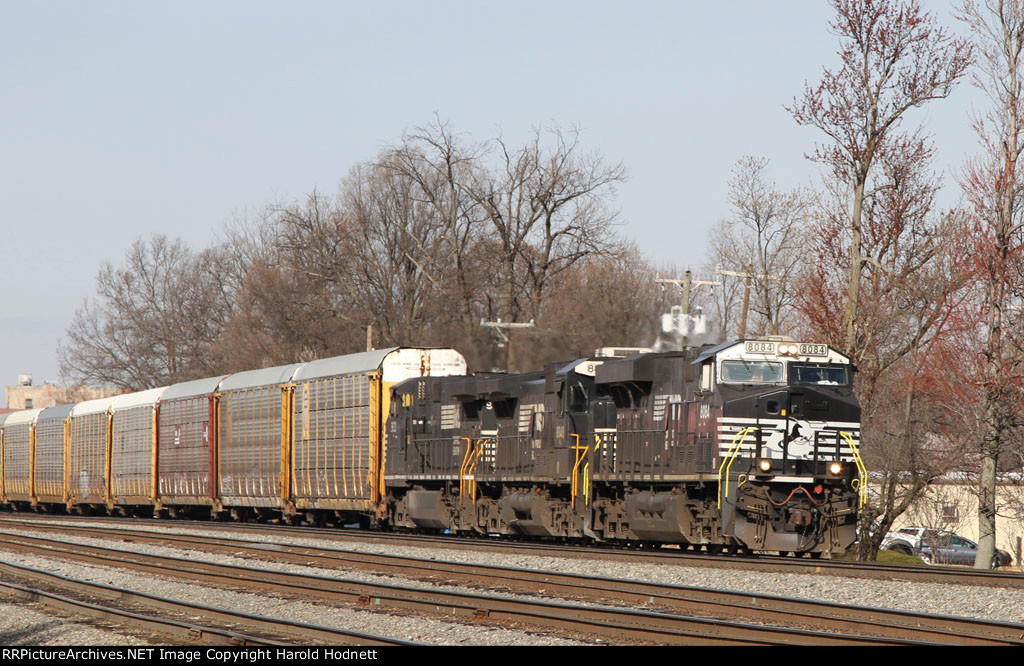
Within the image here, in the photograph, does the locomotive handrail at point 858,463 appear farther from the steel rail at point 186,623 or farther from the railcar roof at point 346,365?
the railcar roof at point 346,365

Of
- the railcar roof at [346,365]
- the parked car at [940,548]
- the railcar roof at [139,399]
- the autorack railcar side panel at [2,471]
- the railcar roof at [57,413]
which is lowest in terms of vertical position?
the parked car at [940,548]

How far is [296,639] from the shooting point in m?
11.1

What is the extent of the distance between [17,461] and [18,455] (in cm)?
30

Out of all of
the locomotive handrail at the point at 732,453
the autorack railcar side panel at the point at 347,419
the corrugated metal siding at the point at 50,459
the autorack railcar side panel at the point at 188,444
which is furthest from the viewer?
the corrugated metal siding at the point at 50,459

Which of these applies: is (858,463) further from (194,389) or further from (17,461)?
(17,461)

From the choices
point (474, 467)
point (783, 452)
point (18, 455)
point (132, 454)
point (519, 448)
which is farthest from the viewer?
point (18, 455)

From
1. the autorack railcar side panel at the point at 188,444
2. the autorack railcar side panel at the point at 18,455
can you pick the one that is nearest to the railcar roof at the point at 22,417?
the autorack railcar side panel at the point at 18,455

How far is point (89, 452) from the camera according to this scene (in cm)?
3984

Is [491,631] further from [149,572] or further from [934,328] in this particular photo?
[934,328]

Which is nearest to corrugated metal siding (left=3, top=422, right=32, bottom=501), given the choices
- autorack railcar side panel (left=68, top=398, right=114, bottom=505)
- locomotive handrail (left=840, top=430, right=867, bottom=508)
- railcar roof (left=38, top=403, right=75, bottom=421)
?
railcar roof (left=38, top=403, right=75, bottom=421)

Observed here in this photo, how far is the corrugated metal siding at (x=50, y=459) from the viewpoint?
42.0 m

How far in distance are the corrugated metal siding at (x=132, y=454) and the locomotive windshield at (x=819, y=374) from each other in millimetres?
22489

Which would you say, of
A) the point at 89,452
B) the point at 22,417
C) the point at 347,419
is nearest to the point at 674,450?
the point at 347,419

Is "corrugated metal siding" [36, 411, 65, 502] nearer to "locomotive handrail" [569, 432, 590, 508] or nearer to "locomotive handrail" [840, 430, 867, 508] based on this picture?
"locomotive handrail" [569, 432, 590, 508]
